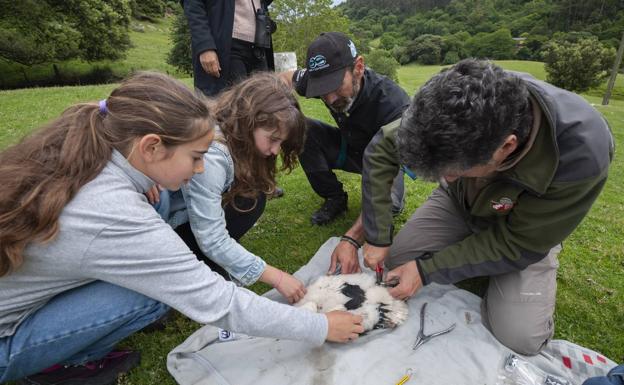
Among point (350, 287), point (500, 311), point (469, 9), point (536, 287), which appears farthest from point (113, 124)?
point (469, 9)

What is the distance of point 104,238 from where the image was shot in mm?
1393

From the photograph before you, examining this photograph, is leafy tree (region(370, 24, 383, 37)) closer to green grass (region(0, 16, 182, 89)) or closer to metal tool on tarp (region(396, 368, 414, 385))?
green grass (region(0, 16, 182, 89))

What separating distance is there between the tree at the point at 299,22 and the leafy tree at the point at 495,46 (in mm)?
49856

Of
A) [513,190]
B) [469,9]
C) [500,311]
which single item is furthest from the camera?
[469,9]

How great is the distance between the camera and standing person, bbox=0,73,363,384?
138 cm

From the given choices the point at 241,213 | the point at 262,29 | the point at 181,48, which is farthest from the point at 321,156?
the point at 181,48

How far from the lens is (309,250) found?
3.34 m

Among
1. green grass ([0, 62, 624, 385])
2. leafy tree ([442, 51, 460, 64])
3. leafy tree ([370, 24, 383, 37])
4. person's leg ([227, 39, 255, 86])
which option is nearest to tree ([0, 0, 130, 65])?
person's leg ([227, 39, 255, 86])

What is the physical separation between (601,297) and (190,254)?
298 cm

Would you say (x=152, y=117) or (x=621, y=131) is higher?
(x=152, y=117)

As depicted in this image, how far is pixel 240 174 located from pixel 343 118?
51.0 inches

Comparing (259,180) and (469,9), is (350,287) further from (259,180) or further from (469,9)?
(469,9)

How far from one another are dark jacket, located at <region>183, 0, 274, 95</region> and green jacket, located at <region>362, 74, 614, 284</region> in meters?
2.00

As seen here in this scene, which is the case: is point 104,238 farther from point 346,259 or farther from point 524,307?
point 524,307
